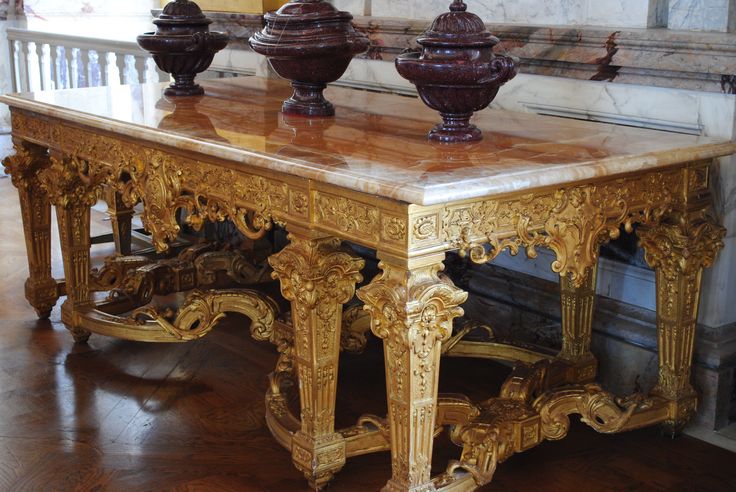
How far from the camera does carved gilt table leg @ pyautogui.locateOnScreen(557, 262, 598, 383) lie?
10.6 feet

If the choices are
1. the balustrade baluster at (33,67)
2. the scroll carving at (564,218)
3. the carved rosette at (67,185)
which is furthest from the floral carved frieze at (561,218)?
the balustrade baluster at (33,67)

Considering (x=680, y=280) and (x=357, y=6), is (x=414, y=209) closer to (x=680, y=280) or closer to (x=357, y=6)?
(x=680, y=280)

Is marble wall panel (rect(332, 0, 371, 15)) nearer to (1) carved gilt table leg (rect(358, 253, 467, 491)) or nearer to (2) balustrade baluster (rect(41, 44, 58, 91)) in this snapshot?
(1) carved gilt table leg (rect(358, 253, 467, 491))

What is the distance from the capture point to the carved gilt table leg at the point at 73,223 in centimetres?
371

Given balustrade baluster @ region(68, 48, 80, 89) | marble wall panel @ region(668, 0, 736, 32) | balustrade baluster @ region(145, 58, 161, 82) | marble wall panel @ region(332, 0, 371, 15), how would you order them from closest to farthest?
marble wall panel @ region(668, 0, 736, 32) < marble wall panel @ region(332, 0, 371, 15) < balustrade baluster @ region(145, 58, 161, 82) < balustrade baluster @ region(68, 48, 80, 89)

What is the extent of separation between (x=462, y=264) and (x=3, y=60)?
5267 millimetres

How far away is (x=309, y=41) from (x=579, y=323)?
1291 mm

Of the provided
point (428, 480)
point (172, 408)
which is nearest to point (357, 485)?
point (428, 480)

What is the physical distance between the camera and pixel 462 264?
383 centimetres

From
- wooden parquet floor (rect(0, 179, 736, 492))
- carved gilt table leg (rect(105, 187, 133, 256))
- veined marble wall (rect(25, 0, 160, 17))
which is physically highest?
veined marble wall (rect(25, 0, 160, 17))

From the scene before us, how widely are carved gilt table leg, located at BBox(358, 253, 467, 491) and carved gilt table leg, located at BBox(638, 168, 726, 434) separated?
2.95 ft

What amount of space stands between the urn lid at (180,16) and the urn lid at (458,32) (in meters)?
1.41

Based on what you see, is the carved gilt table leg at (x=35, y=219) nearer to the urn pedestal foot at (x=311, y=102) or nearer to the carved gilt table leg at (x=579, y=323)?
the urn pedestal foot at (x=311, y=102)

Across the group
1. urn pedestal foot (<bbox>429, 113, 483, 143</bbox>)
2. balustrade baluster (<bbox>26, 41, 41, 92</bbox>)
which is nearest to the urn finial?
urn pedestal foot (<bbox>429, 113, 483, 143</bbox>)
